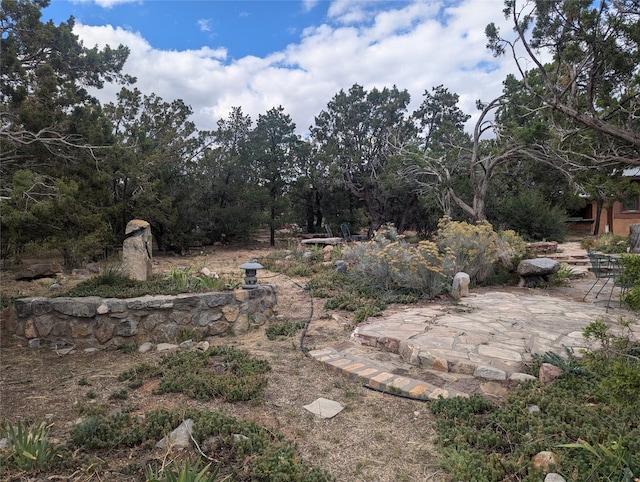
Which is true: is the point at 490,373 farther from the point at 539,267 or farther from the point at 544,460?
the point at 539,267

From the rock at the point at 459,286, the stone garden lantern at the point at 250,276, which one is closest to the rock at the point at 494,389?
the stone garden lantern at the point at 250,276

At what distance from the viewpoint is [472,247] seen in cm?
699

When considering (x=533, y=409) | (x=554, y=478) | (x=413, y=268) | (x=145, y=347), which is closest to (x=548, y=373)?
(x=533, y=409)

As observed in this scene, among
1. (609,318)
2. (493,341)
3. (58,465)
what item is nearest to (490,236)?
(609,318)

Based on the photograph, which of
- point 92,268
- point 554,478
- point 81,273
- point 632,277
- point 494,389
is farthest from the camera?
point 92,268

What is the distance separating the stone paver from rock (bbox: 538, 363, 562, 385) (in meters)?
0.15

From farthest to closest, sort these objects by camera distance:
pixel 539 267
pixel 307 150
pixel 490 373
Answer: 1. pixel 307 150
2. pixel 539 267
3. pixel 490 373

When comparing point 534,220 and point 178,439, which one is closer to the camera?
point 178,439

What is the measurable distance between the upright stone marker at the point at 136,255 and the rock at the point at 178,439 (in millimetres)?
3686

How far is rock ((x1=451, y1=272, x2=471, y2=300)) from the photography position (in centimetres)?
606

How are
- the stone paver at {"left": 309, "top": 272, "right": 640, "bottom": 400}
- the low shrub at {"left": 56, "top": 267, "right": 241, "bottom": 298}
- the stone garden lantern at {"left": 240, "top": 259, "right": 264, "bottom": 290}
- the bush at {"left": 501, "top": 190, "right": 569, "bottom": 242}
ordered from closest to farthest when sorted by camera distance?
the stone paver at {"left": 309, "top": 272, "right": 640, "bottom": 400}
the low shrub at {"left": 56, "top": 267, "right": 241, "bottom": 298}
the stone garden lantern at {"left": 240, "top": 259, "right": 264, "bottom": 290}
the bush at {"left": 501, "top": 190, "right": 569, "bottom": 242}

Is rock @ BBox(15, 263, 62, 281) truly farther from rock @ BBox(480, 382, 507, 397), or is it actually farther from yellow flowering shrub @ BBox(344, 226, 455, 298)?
rock @ BBox(480, 382, 507, 397)

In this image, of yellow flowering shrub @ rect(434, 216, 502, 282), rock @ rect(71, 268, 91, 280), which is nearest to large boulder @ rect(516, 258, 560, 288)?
yellow flowering shrub @ rect(434, 216, 502, 282)

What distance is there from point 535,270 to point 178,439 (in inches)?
262
